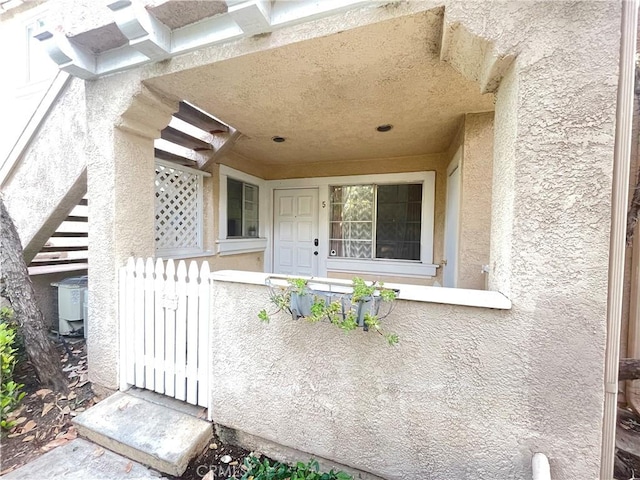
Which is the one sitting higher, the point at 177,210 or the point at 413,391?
the point at 177,210

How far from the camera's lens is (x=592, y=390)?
4.21 feet

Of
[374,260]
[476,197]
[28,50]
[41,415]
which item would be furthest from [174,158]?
[28,50]

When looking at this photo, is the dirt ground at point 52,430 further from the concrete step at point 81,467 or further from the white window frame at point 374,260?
the white window frame at point 374,260

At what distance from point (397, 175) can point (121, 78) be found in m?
3.81

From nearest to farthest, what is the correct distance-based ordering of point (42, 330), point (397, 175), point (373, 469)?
point (373, 469) → point (42, 330) → point (397, 175)

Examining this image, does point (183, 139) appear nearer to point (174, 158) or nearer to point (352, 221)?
point (174, 158)

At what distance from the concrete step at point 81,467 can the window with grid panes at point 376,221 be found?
3886mm

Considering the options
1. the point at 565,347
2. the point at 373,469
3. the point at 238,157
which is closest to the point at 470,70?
the point at 565,347

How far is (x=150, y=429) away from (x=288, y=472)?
3.74 feet

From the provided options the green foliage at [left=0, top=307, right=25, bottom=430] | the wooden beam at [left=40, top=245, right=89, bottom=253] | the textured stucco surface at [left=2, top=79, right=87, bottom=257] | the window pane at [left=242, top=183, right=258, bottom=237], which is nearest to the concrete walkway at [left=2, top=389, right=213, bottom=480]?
the green foliage at [left=0, top=307, right=25, bottom=430]

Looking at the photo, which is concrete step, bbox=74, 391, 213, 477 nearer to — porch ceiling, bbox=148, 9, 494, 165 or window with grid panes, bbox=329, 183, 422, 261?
porch ceiling, bbox=148, 9, 494, 165

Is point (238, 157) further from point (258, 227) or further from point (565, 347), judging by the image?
point (565, 347)

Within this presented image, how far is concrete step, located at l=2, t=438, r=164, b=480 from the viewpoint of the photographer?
1.77m

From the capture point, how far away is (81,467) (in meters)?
1.84
